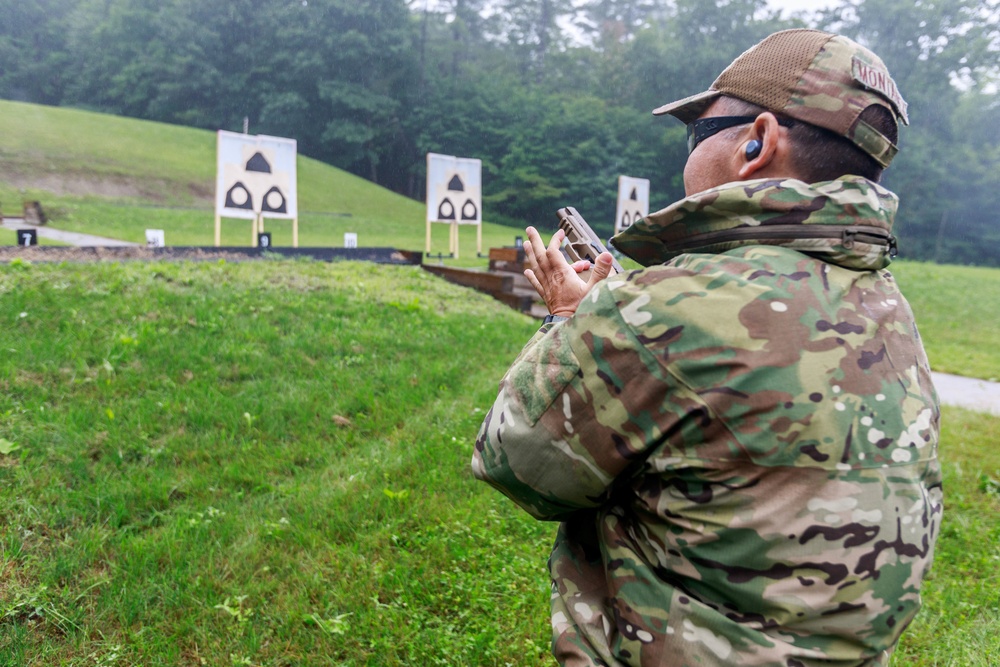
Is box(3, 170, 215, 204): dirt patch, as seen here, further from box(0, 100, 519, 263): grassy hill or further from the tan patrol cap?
the tan patrol cap

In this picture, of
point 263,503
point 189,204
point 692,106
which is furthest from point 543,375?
point 189,204

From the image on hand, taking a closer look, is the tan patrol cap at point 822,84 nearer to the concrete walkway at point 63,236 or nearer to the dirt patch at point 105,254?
the dirt patch at point 105,254

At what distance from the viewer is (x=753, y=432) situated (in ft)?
3.06

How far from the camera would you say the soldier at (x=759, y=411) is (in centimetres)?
94

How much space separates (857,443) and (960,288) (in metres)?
17.5

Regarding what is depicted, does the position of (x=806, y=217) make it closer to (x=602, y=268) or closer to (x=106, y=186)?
(x=602, y=268)

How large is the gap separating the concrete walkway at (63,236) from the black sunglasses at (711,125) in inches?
525

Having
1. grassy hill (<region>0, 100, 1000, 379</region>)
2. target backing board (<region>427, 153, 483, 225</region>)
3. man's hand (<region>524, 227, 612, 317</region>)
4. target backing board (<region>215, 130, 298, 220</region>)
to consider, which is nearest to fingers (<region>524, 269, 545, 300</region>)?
man's hand (<region>524, 227, 612, 317</region>)

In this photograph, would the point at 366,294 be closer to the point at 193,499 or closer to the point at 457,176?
the point at 193,499

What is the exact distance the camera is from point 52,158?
816 inches

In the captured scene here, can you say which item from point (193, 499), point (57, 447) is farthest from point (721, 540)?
point (57, 447)

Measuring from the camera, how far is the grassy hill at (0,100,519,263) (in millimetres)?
17078

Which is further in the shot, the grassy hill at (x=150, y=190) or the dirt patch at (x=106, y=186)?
the dirt patch at (x=106, y=186)

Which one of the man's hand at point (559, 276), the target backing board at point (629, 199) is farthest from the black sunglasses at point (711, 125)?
the target backing board at point (629, 199)
